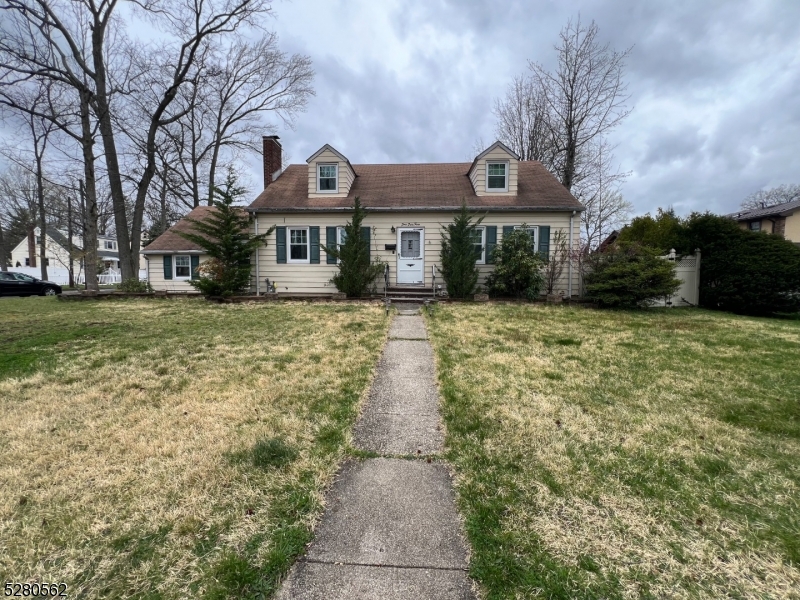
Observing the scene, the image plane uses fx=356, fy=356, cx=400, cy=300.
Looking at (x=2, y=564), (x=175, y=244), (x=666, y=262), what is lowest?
(x=2, y=564)

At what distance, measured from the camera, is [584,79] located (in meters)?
18.3

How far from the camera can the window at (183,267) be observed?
16766 mm

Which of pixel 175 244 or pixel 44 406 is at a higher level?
pixel 175 244

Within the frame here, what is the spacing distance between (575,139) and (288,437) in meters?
21.6

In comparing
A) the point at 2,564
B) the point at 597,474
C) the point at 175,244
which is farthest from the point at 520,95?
the point at 2,564

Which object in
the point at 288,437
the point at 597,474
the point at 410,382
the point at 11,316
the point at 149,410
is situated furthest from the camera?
the point at 11,316

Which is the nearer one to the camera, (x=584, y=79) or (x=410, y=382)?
(x=410, y=382)

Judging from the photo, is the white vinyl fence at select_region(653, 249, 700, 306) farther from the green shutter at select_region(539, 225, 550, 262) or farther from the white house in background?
the white house in background

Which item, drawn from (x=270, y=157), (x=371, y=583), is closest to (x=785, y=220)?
(x=270, y=157)

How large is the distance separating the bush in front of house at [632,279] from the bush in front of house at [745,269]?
1.88 metres

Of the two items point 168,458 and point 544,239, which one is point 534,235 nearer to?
point 544,239

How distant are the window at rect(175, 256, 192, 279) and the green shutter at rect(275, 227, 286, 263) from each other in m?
5.98

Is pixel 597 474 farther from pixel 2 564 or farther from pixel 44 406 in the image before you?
pixel 44 406

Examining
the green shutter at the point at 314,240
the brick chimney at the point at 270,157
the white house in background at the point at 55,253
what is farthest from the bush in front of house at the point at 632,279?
the white house in background at the point at 55,253
